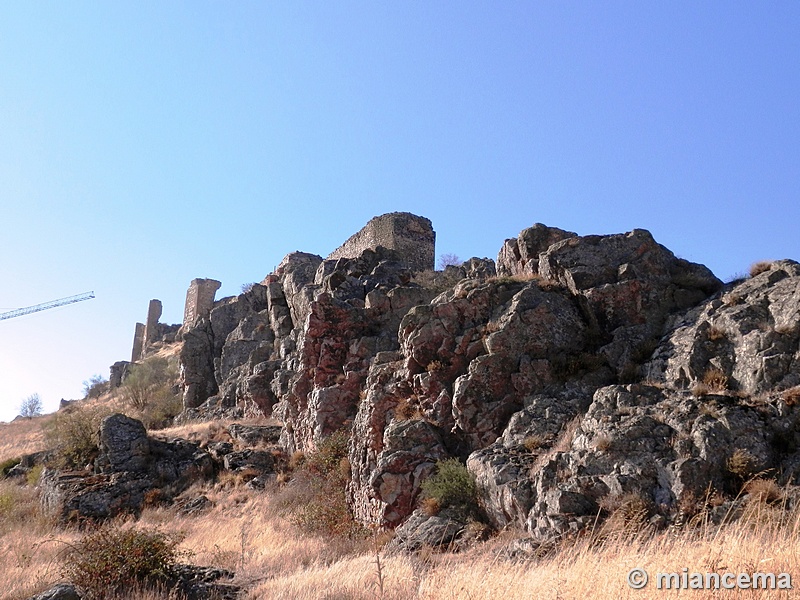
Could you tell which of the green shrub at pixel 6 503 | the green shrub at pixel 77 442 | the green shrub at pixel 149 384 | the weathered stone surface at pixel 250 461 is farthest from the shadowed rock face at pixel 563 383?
the green shrub at pixel 149 384

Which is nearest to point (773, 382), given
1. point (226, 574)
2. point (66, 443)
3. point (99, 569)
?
point (226, 574)

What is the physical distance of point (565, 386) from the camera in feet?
45.9

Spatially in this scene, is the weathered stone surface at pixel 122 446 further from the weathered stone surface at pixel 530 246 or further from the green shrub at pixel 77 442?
the weathered stone surface at pixel 530 246

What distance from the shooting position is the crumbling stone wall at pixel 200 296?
2095 inches

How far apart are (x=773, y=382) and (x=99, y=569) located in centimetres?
1212

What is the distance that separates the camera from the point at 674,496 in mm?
9438

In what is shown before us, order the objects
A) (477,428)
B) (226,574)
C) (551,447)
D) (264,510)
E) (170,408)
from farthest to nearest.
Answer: (170,408), (264,510), (477,428), (551,447), (226,574)

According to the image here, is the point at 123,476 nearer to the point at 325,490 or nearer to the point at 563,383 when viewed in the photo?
the point at 325,490

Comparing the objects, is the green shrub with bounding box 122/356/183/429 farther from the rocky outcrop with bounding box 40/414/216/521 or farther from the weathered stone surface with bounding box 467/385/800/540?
the weathered stone surface with bounding box 467/385/800/540

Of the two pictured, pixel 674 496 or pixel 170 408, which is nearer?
pixel 674 496

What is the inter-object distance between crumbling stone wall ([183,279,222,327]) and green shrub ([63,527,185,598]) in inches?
1742

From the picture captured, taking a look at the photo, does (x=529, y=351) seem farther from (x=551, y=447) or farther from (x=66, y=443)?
(x=66, y=443)

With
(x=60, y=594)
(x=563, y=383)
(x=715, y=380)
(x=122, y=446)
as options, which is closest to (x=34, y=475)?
(x=122, y=446)

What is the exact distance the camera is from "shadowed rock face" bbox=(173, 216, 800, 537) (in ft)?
33.3
